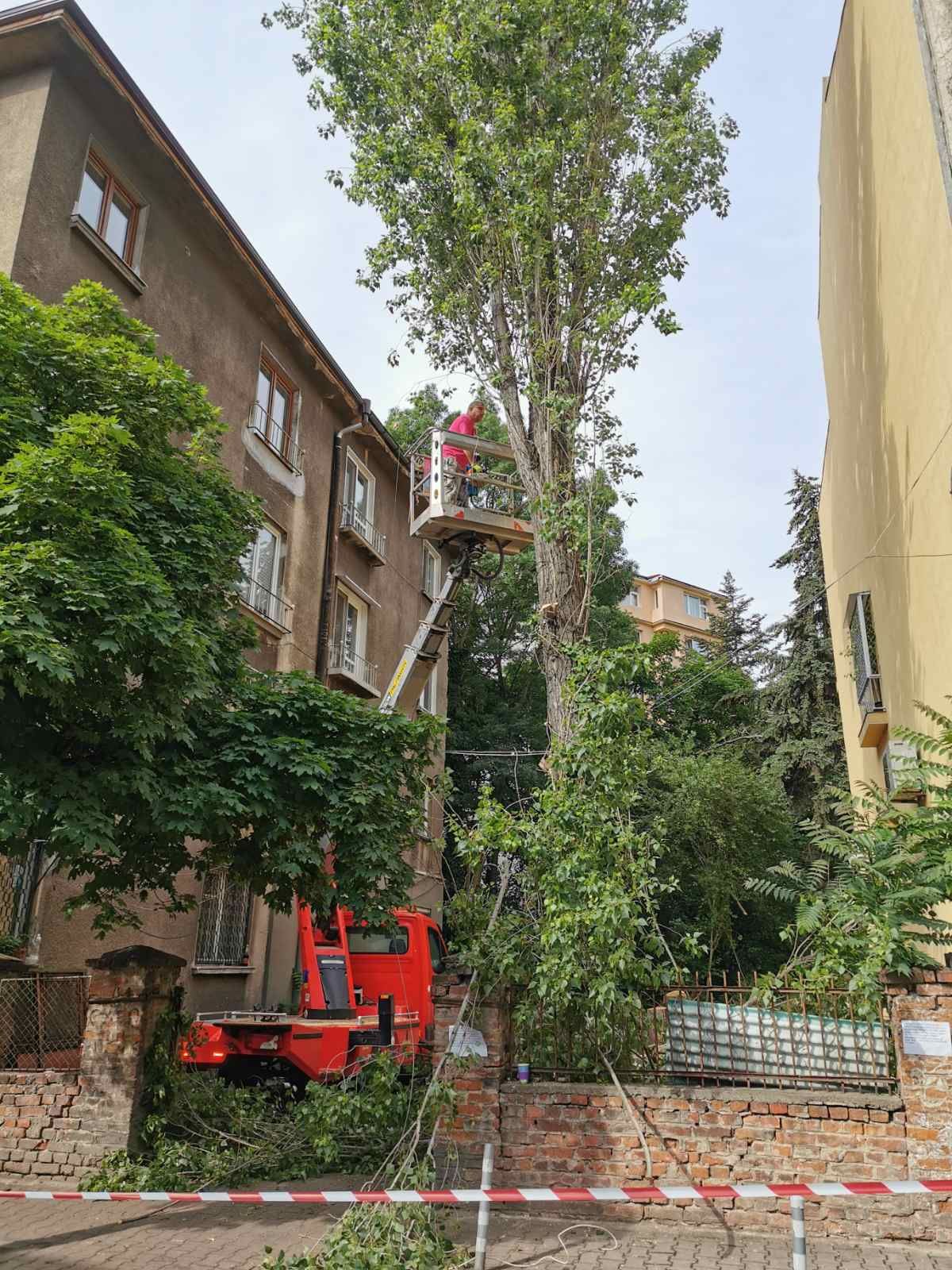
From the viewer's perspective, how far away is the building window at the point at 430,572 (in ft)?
80.0

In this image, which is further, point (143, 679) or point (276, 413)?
point (276, 413)

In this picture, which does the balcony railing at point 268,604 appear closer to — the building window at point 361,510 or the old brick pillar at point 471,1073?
the building window at point 361,510

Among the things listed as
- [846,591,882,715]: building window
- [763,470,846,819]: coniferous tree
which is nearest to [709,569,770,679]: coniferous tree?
[763,470,846,819]: coniferous tree

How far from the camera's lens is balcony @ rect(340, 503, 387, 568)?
744 inches

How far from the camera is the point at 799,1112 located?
21.0 ft

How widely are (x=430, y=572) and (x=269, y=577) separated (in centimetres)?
905

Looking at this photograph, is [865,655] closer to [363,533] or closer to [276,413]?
[276,413]

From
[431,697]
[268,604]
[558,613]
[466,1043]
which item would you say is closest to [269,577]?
[268,604]

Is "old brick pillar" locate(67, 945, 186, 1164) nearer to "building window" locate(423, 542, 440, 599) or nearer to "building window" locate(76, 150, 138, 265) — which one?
"building window" locate(76, 150, 138, 265)

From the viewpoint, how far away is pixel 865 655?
13.0 m

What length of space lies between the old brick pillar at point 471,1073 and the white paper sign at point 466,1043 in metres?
0.01

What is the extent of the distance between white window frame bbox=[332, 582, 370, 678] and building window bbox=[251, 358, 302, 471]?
2.89 meters

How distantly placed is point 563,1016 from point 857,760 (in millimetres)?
10951

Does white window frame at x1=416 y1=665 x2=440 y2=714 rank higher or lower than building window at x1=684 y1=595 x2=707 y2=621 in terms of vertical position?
lower
